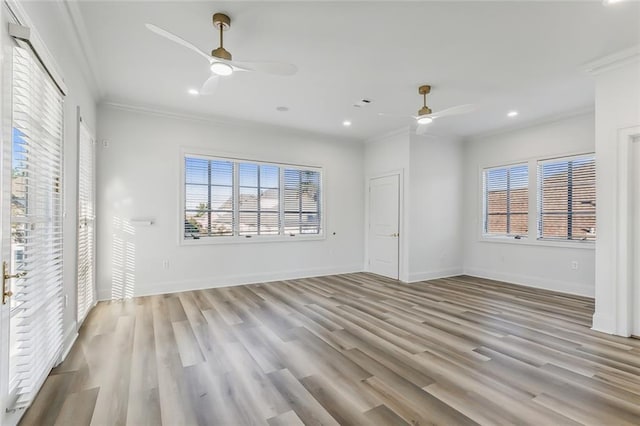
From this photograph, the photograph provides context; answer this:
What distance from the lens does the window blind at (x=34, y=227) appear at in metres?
1.87

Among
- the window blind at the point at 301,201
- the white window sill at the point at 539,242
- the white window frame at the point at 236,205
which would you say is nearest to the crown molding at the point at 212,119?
the white window frame at the point at 236,205

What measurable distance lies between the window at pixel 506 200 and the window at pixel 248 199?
136 inches

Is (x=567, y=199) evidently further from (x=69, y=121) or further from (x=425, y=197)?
(x=69, y=121)

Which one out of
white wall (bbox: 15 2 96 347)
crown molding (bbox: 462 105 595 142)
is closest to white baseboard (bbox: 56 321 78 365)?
white wall (bbox: 15 2 96 347)

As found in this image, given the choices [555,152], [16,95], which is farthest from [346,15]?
[555,152]

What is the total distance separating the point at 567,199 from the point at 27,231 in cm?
685

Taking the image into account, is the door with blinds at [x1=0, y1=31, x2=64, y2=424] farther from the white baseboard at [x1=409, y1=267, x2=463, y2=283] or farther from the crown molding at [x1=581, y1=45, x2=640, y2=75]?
the white baseboard at [x1=409, y1=267, x2=463, y2=283]

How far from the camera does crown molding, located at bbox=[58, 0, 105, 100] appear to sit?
2.54 meters

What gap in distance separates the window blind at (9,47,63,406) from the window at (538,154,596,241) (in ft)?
22.1

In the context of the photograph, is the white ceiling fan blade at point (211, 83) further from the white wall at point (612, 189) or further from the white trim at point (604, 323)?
the white trim at point (604, 323)

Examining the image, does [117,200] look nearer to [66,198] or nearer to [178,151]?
[178,151]

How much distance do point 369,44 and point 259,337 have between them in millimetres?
3128

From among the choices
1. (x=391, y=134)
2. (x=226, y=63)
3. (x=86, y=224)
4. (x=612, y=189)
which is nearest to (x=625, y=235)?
(x=612, y=189)

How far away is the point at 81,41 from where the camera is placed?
299 cm
